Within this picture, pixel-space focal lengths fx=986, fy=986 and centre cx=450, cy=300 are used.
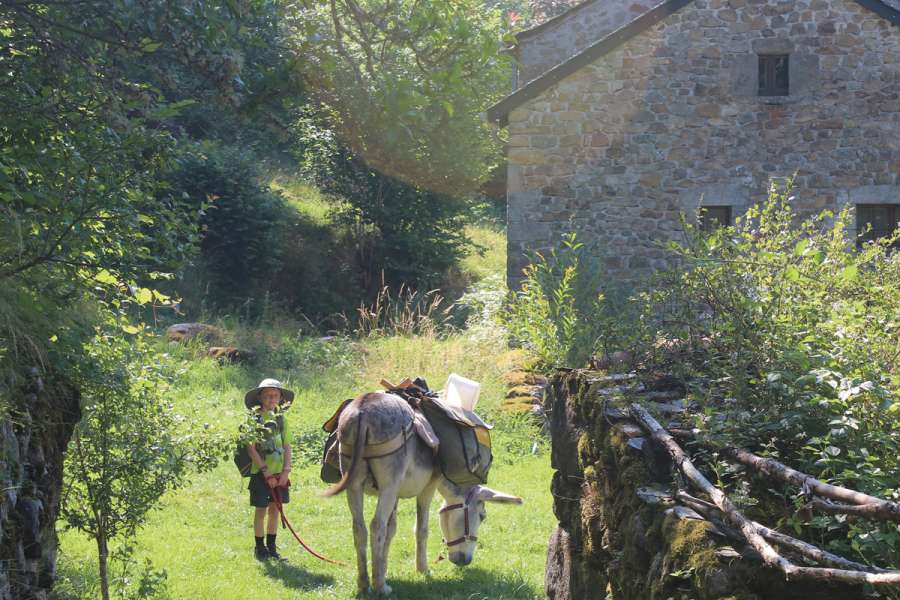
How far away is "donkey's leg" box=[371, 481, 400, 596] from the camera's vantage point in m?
7.36

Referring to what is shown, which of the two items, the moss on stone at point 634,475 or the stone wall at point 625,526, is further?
→ the moss on stone at point 634,475

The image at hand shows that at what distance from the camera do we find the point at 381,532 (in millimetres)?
7348

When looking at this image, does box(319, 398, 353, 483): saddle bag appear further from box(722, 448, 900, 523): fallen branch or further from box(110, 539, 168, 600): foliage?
box(722, 448, 900, 523): fallen branch

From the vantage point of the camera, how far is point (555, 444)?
700cm

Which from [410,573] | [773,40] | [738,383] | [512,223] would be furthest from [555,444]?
[773,40]

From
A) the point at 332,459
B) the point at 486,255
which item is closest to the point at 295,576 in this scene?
the point at 332,459

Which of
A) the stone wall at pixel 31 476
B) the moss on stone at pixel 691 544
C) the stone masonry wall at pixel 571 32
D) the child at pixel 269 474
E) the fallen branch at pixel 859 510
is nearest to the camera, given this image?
the fallen branch at pixel 859 510

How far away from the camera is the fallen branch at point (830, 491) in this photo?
2.92 m

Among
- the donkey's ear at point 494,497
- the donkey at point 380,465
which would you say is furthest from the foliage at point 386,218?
the donkey at point 380,465

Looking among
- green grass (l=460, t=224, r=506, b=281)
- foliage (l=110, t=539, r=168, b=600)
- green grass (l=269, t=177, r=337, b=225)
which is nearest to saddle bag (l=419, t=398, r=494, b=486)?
foliage (l=110, t=539, r=168, b=600)

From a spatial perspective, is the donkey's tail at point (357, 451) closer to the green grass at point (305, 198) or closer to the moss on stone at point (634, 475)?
the moss on stone at point (634, 475)

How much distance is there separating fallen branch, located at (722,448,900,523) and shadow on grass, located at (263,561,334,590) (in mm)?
4721

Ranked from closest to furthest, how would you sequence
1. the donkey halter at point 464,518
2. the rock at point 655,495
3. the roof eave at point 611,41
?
the rock at point 655,495
the donkey halter at point 464,518
the roof eave at point 611,41

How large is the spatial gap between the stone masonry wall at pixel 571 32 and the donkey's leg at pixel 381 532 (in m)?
13.8
